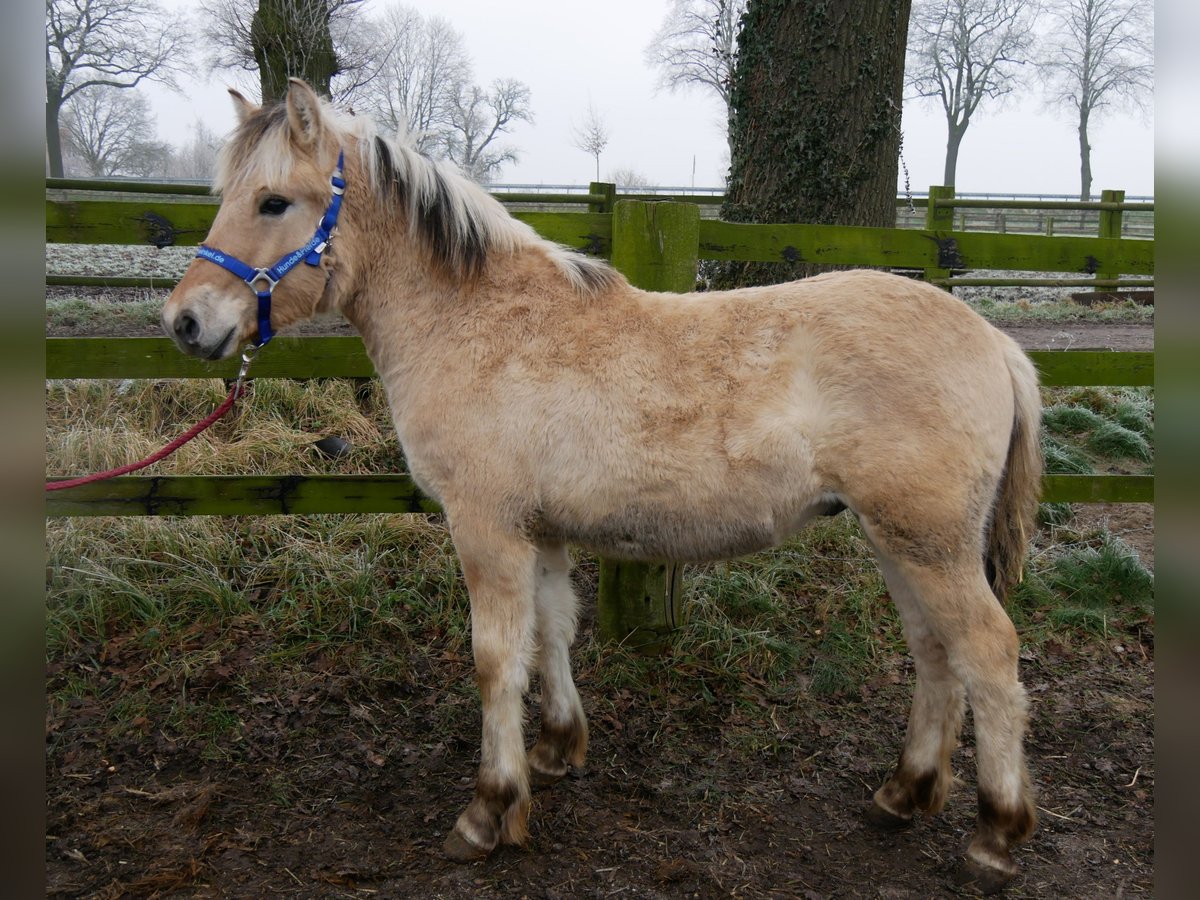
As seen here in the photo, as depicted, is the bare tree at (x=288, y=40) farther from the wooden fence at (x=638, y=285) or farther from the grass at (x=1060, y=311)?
the grass at (x=1060, y=311)

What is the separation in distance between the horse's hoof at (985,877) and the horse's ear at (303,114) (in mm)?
3446

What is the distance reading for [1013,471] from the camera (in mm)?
2996

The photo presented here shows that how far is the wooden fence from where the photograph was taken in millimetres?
3619

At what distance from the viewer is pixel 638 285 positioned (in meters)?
3.75

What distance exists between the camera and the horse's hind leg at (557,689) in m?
3.29

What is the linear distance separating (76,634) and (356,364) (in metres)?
1.94

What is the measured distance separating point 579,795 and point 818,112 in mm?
3706

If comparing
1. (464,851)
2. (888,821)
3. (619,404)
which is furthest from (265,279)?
(888,821)

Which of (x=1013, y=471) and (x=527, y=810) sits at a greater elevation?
(x=1013, y=471)
